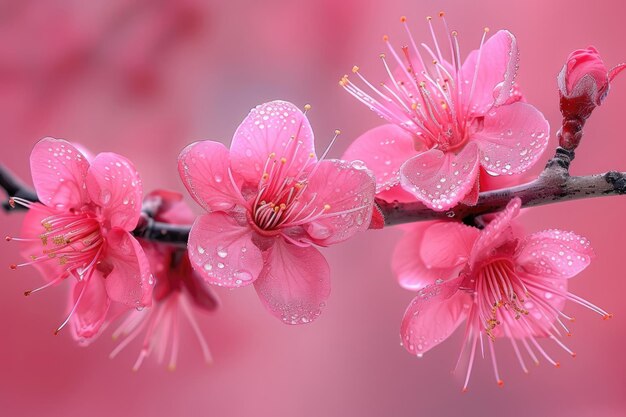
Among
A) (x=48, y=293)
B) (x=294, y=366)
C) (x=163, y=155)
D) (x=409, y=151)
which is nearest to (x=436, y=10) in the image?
(x=163, y=155)

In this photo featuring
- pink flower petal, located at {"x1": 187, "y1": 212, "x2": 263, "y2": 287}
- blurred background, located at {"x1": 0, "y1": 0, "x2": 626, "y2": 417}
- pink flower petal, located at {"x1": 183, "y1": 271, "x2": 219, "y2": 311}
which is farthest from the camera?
blurred background, located at {"x1": 0, "y1": 0, "x2": 626, "y2": 417}

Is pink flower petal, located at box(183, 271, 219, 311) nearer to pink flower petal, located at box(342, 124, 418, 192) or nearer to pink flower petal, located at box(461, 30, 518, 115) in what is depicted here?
pink flower petal, located at box(342, 124, 418, 192)

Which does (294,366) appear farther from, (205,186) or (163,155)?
(205,186)

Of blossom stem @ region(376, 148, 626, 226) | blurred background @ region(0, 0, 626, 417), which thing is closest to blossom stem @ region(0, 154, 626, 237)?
blossom stem @ region(376, 148, 626, 226)

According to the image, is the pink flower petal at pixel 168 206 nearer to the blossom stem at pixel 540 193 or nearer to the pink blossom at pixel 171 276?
the pink blossom at pixel 171 276

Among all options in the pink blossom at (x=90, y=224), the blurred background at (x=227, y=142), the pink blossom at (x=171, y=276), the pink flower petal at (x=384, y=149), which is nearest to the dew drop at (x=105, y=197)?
the pink blossom at (x=90, y=224)

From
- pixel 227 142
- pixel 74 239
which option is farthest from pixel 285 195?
pixel 227 142
